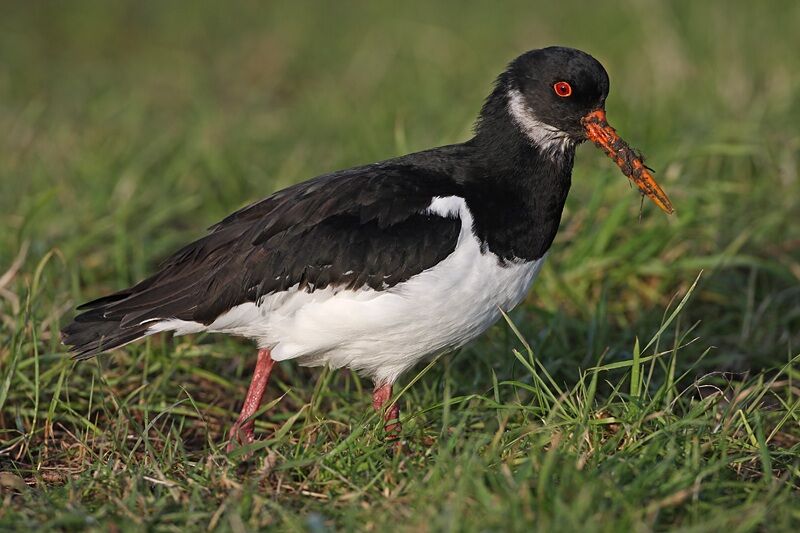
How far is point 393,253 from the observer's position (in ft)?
15.1

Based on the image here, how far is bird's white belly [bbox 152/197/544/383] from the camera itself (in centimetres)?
454

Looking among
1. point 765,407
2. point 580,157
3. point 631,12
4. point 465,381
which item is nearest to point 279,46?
point 631,12

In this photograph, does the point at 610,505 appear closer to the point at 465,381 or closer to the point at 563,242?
the point at 465,381

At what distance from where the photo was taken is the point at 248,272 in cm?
479

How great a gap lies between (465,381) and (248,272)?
1.36 metres

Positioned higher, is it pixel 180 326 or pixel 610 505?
pixel 180 326

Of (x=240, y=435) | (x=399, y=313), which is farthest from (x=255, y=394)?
(x=399, y=313)

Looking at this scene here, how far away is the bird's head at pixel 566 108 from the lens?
4887mm

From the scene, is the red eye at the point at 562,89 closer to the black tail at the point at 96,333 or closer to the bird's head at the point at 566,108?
the bird's head at the point at 566,108

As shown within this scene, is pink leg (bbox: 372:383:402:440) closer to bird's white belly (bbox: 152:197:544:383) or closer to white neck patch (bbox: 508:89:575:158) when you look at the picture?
bird's white belly (bbox: 152:197:544:383)

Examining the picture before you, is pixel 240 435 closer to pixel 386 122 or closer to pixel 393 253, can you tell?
pixel 393 253

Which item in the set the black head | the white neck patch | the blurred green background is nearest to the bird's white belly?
the white neck patch

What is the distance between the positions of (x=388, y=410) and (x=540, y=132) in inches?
56.7

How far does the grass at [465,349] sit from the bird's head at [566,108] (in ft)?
2.63
